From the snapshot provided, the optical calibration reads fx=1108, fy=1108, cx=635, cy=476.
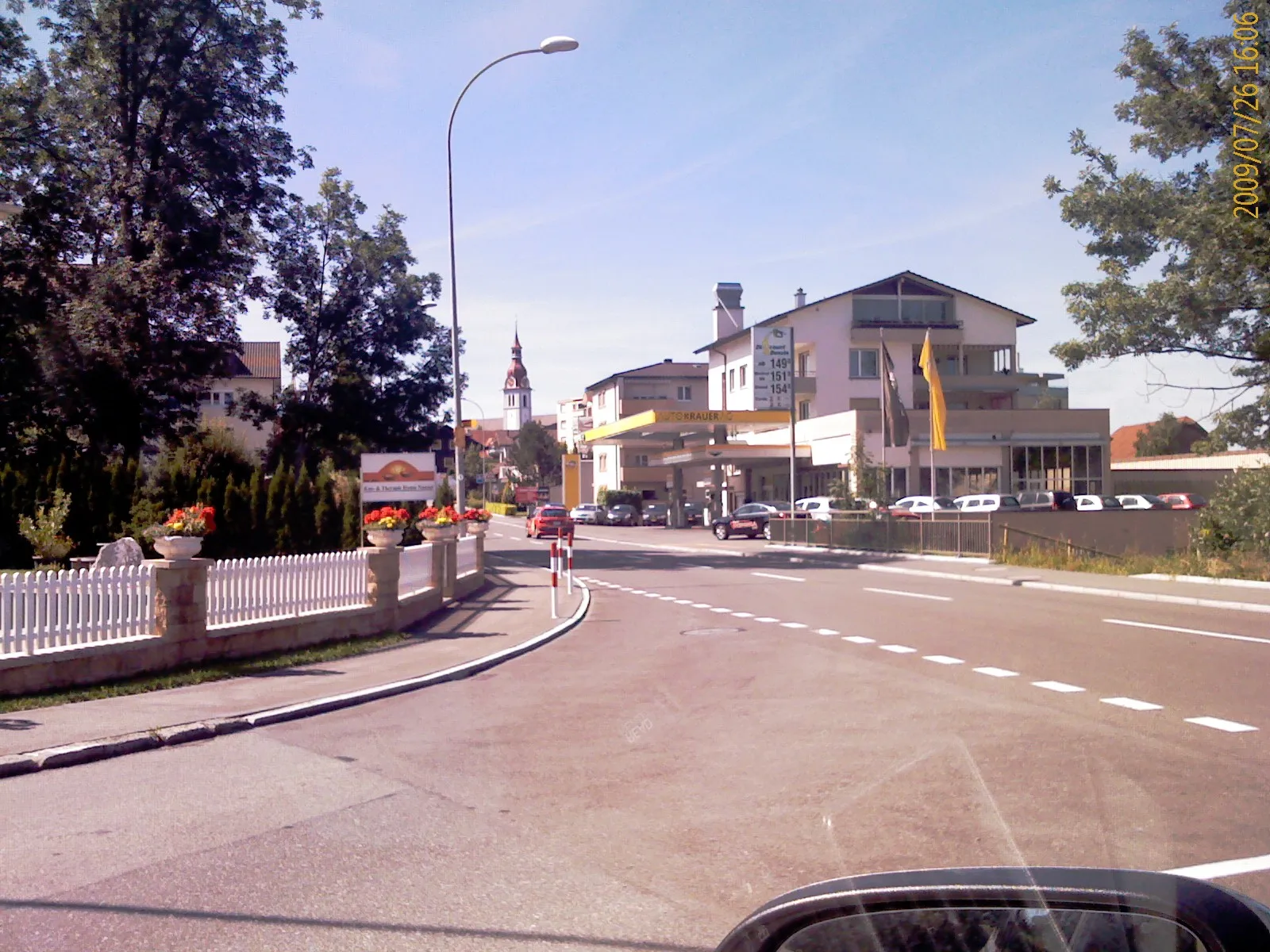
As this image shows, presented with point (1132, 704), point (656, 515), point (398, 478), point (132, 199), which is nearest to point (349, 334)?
point (132, 199)

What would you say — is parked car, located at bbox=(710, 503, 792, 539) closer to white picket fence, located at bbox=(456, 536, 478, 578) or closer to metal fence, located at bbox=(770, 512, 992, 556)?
metal fence, located at bbox=(770, 512, 992, 556)

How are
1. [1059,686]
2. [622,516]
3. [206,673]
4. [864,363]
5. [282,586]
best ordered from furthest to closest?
1. [622,516]
2. [864,363]
3. [282,586]
4. [206,673]
5. [1059,686]

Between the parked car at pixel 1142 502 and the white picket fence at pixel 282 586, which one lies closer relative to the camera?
the white picket fence at pixel 282 586

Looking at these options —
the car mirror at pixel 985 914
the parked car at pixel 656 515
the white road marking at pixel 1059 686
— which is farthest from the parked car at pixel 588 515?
the car mirror at pixel 985 914

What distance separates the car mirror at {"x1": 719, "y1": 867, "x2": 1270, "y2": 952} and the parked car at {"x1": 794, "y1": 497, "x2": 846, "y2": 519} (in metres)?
38.0

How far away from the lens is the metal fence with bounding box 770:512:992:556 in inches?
1257

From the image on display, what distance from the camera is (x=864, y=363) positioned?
65688 millimetres

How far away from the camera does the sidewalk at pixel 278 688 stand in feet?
30.2

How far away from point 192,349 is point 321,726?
73.9ft

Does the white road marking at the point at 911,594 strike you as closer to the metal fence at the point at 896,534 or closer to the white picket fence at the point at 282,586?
the metal fence at the point at 896,534

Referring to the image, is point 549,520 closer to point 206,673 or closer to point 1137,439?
point 206,673

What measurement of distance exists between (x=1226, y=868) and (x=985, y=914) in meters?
3.83

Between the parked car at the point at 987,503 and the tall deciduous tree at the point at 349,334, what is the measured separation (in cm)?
1986

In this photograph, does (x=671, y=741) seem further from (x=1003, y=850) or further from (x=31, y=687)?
(x=31, y=687)
